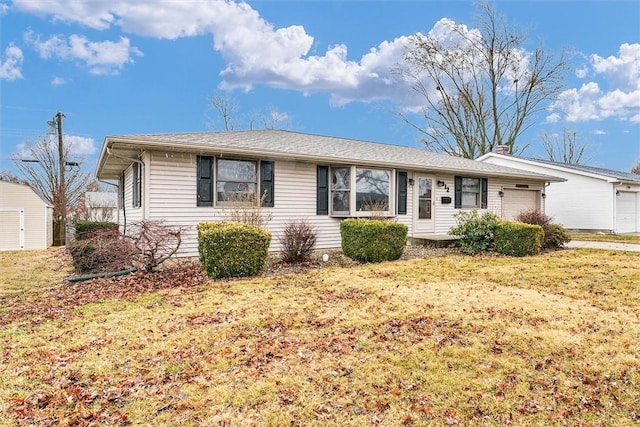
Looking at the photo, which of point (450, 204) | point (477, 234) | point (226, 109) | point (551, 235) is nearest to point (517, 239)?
point (477, 234)

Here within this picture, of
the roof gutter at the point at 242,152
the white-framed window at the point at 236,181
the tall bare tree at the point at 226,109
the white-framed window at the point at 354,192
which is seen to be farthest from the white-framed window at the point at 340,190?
the tall bare tree at the point at 226,109

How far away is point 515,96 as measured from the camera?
25922 millimetres

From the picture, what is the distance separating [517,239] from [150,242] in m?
8.20

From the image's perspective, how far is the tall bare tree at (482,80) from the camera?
2464cm

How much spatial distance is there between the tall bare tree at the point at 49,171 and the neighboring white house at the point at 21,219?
6293 millimetres

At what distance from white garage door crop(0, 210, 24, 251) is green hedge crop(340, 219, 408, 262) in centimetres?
1338

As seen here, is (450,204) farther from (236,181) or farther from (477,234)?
(236,181)

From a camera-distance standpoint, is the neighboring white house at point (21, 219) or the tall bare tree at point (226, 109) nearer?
the neighboring white house at point (21, 219)

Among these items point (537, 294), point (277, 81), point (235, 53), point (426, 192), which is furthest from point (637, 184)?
point (235, 53)

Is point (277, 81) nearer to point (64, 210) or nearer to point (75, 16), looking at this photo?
point (75, 16)

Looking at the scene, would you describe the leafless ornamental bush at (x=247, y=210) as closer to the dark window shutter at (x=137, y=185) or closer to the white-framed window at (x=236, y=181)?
the white-framed window at (x=236, y=181)

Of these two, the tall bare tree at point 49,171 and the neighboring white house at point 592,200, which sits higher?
the tall bare tree at point 49,171

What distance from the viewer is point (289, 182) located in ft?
30.2

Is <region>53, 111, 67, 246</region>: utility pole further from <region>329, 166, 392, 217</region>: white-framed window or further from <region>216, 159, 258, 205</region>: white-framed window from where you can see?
<region>329, 166, 392, 217</region>: white-framed window
